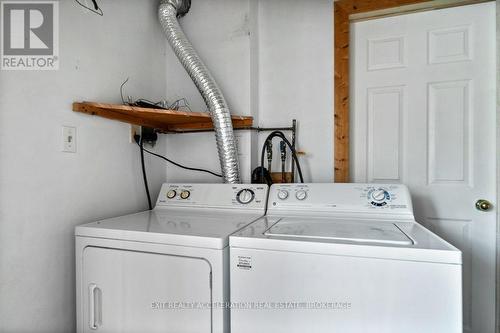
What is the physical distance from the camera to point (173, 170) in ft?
6.82

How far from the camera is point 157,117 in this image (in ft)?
5.42

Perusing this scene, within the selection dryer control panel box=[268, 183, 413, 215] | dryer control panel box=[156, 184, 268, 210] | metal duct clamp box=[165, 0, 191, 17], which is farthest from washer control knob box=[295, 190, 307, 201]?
metal duct clamp box=[165, 0, 191, 17]

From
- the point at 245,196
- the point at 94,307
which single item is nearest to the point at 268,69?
the point at 245,196

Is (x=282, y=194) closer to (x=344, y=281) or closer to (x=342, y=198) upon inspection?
(x=342, y=198)

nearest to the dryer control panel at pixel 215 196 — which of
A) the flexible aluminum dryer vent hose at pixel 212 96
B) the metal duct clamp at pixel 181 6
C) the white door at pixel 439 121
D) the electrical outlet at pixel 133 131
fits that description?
the flexible aluminum dryer vent hose at pixel 212 96

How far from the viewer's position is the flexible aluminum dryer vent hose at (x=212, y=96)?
1.71 m

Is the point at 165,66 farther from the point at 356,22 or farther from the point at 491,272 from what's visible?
the point at 491,272

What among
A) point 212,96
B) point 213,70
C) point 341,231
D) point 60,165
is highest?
point 213,70

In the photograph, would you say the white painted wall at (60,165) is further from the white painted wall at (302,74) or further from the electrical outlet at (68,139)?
the white painted wall at (302,74)

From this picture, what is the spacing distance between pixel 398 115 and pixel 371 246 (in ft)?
3.96

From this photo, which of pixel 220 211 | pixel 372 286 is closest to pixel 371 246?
pixel 372 286

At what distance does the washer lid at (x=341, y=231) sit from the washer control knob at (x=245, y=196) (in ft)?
0.96

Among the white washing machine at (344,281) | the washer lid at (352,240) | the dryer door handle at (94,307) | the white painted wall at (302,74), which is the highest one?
the white painted wall at (302,74)

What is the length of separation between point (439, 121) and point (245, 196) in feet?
4.17
